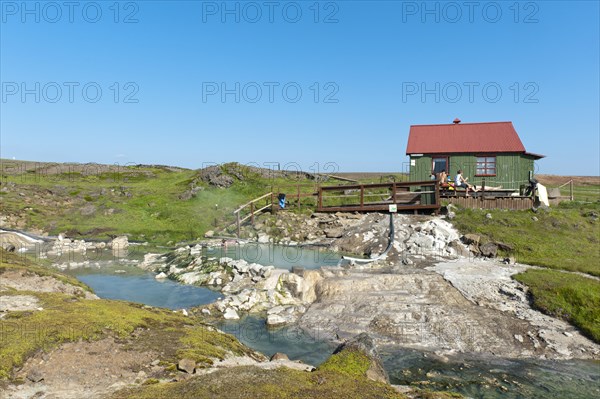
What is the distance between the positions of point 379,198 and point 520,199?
1168 cm

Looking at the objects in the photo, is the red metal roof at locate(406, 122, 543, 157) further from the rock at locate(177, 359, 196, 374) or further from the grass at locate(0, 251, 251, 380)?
the rock at locate(177, 359, 196, 374)

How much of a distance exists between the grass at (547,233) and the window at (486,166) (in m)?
6.19

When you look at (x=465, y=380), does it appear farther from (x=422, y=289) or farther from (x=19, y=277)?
(x=19, y=277)

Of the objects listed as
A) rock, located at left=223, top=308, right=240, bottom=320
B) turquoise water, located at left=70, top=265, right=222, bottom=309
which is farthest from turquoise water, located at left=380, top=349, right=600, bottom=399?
turquoise water, located at left=70, top=265, right=222, bottom=309

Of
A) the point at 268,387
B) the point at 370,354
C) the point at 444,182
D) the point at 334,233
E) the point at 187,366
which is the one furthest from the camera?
the point at 444,182

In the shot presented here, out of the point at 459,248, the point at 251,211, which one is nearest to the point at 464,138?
the point at 459,248

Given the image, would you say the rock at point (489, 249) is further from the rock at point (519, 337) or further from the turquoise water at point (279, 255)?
the rock at point (519, 337)

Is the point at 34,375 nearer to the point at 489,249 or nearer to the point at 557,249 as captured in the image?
the point at 489,249

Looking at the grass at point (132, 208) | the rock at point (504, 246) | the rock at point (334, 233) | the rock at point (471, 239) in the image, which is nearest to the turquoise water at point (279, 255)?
the rock at point (334, 233)

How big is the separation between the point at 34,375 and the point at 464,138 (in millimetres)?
34106

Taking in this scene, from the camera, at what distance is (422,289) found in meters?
16.2

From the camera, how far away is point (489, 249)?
2105 cm

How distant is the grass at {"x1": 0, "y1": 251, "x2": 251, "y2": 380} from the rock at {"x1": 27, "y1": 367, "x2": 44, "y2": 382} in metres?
0.30

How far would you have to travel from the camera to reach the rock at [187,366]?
693cm
